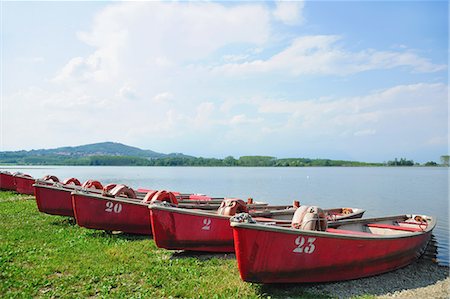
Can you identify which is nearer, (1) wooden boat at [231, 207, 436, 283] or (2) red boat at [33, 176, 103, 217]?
(1) wooden boat at [231, 207, 436, 283]

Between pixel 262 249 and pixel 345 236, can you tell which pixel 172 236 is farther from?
pixel 345 236

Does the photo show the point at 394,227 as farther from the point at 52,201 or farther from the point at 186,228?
the point at 52,201

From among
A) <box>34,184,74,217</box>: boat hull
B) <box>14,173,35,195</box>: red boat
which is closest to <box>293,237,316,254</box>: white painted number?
<box>34,184,74,217</box>: boat hull

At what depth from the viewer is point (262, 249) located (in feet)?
26.0

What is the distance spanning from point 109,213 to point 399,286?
8915mm

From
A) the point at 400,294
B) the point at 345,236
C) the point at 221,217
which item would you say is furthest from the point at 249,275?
the point at 400,294

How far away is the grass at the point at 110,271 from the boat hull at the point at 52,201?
2577 mm

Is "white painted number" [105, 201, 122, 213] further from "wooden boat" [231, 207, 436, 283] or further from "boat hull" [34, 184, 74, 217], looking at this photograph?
"wooden boat" [231, 207, 436, 283]

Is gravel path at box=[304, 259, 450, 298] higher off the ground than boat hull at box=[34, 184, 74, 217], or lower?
lower

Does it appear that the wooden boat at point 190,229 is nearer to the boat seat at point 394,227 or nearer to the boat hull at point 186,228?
the boat hull at point 186,228

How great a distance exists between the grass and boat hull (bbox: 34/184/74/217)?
2577mm

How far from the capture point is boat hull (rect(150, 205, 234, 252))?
10531 millimetres

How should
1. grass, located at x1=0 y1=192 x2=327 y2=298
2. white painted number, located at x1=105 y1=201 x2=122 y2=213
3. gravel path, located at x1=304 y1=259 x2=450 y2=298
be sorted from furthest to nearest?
white painted number, located at x1=105 y1=201 x2=122 y2=213, gravel path, located at x1=304 y1=259 x2=450 y2=298, grass, located at x1=0 y1=192 x2=327 y2=298

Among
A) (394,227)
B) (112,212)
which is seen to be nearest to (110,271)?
(112,212)
